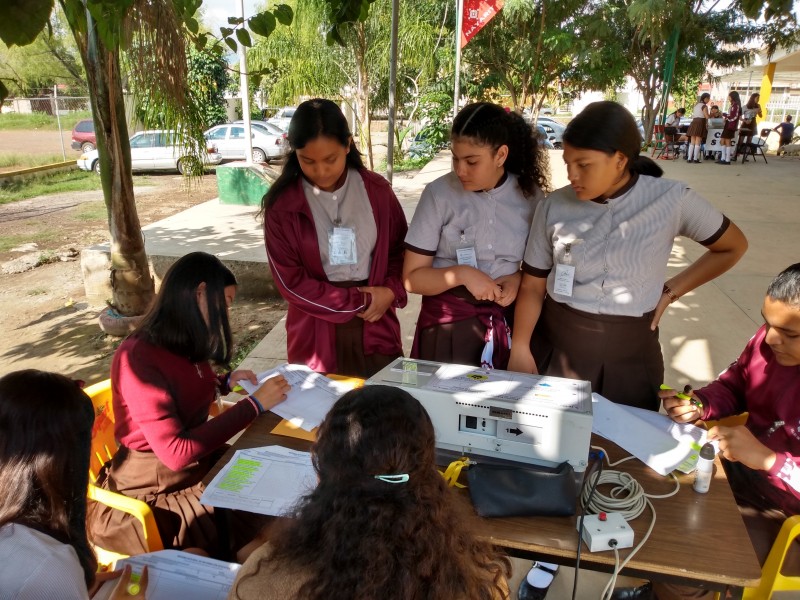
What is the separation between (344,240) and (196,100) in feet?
6.83

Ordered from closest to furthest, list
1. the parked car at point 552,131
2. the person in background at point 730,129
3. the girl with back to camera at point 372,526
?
the girl with back to camera at point 372,526, the person in background at point 730,129, the parked car at point 552,131

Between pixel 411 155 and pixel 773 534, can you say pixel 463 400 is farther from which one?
pixel 411 155

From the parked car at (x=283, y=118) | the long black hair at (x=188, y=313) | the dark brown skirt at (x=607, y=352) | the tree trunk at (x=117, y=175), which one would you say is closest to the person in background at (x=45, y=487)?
the long black hair at (x=188, y=313)

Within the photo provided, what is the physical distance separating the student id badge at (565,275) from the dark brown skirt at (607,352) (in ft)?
0.26

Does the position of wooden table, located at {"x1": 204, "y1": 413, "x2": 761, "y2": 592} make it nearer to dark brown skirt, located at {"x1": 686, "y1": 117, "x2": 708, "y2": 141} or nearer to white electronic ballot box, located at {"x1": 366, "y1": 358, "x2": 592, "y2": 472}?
white electronic ballot box, located at {"x1": 366, "y1": 358, "x2": 592, "y2": 472}

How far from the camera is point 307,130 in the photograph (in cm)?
198

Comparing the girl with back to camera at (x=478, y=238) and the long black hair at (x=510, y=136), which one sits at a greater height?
the long black hair at (x=510, y=136)

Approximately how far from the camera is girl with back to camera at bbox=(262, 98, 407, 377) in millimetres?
2064

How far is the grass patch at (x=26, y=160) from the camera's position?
43.8 feet

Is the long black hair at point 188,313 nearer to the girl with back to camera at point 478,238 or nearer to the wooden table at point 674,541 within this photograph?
the girl with back to camera at point 478,238

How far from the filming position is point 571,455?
4.54 ft

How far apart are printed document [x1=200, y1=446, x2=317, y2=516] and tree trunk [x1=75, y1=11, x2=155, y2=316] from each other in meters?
2.61

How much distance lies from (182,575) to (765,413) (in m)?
1.71

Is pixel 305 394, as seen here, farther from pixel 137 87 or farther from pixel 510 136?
pixel 137 87
